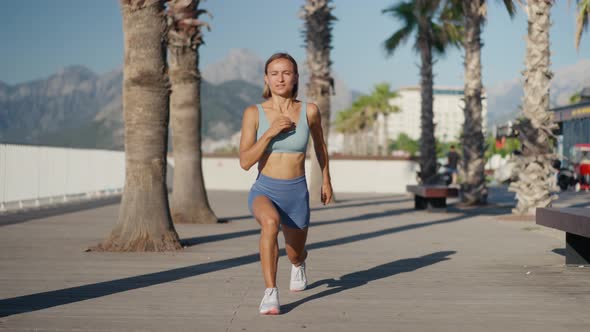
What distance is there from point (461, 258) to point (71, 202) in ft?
52.9

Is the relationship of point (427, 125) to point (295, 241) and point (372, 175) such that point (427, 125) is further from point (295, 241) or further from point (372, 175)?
point (295, 241)

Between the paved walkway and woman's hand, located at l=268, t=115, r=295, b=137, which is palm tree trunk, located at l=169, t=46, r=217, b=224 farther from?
woman's hand, located at l=268, t=115, r=295, b=137

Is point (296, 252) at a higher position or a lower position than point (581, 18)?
lower

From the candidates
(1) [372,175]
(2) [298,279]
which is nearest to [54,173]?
(2) [298,279]

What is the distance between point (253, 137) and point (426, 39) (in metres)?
22.4

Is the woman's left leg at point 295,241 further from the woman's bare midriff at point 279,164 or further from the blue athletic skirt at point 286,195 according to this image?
the woman's bare midriff at point 279,164

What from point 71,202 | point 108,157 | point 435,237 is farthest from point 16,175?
point 435,237

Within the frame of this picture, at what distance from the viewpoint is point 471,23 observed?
21.7 m

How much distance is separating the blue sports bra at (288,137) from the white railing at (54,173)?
1368 cm

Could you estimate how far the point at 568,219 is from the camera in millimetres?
8438

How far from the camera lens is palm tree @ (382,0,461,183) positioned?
26.3m

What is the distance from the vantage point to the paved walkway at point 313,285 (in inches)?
215

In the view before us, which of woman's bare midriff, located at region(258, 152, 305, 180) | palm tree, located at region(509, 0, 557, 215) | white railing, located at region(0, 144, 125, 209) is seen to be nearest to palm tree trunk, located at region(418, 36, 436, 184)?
palm tree, located at region(509, 0, 557, 215)

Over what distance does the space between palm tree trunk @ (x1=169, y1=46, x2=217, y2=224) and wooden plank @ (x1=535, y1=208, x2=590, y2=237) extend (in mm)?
7314
